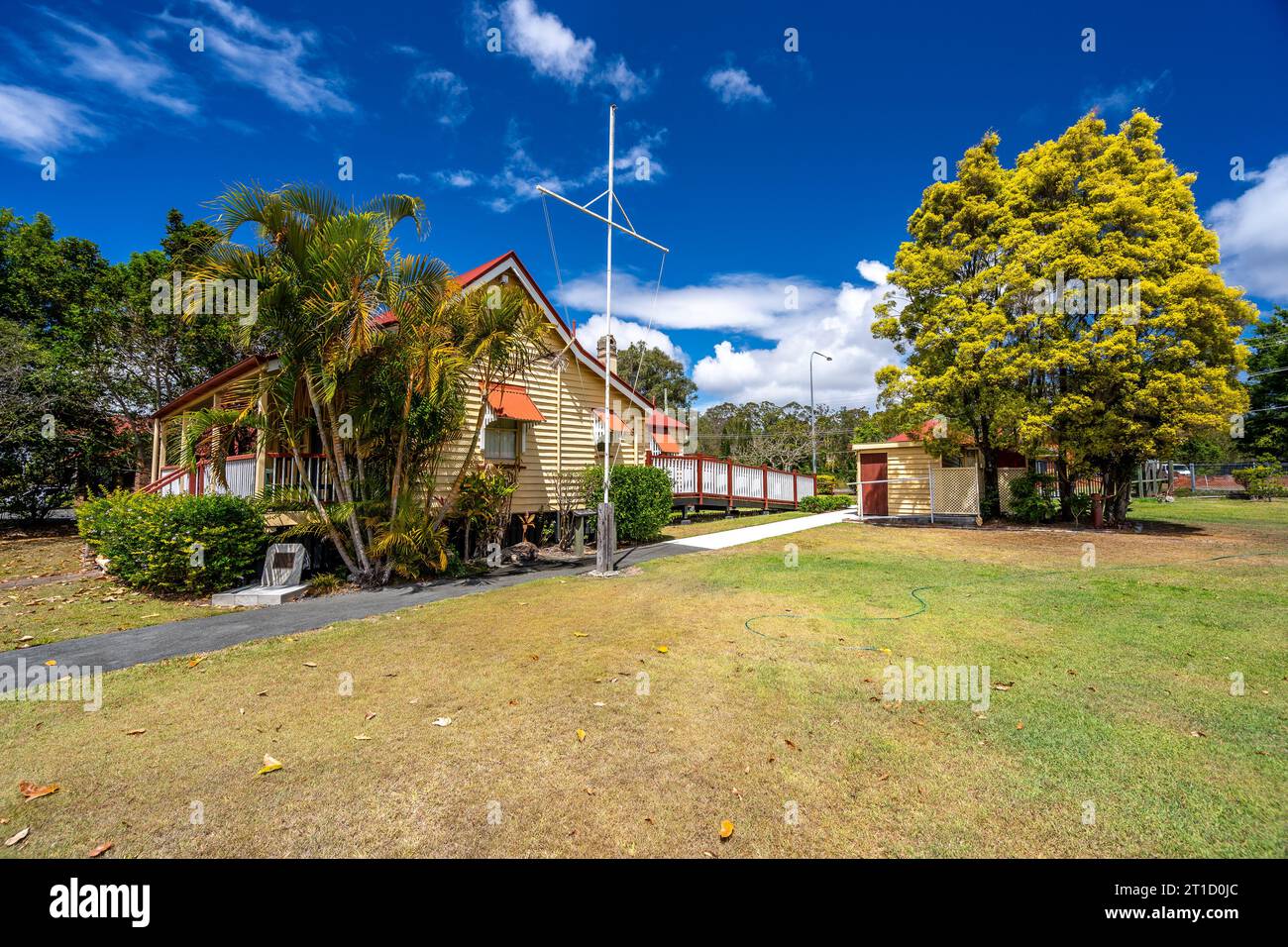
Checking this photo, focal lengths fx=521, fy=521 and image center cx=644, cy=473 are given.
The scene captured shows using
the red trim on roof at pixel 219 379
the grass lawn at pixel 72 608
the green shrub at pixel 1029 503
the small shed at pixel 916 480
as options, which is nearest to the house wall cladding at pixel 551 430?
the red trim on roof at pixel 219 379

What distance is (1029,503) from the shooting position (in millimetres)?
17344

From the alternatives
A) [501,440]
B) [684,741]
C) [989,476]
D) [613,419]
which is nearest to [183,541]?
[501,440]

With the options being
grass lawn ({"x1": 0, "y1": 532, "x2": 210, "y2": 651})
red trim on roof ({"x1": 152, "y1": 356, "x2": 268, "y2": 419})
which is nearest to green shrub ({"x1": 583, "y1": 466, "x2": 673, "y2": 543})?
red trim on roof ({"x1": 152, "y1": 356, "x2": 268, "y2": 419})

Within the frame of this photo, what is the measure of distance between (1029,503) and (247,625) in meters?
20.9

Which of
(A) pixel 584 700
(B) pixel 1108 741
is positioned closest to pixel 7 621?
(A) pixel 584 700

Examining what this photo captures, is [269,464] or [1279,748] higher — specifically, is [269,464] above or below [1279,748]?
above

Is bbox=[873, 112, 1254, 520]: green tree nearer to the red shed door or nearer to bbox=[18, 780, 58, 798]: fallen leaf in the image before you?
the red shed door

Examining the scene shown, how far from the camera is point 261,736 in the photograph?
362cm

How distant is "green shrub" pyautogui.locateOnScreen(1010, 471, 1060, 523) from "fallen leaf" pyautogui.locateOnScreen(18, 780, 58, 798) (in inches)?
853

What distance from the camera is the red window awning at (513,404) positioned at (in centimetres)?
1189
